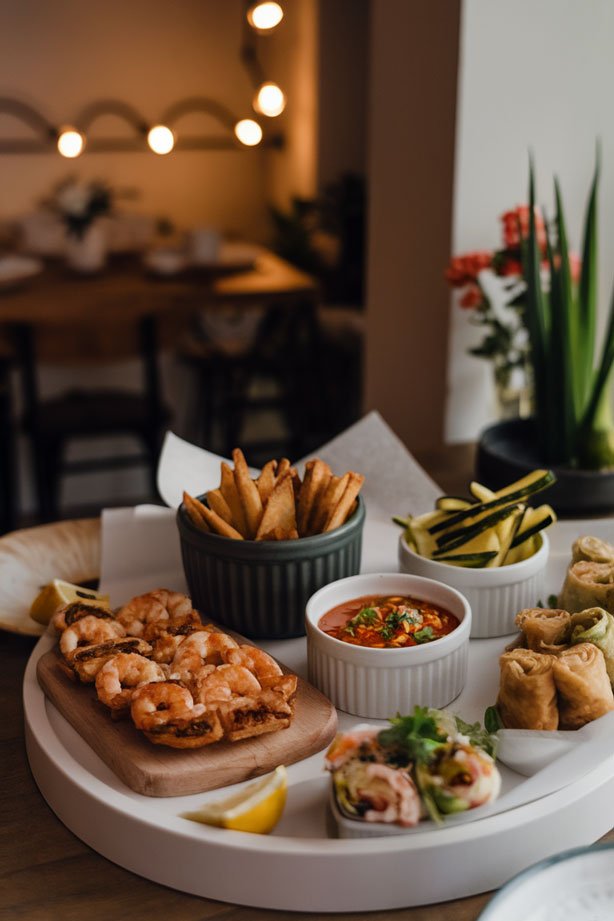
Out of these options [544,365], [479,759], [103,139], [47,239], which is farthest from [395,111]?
[103,139]

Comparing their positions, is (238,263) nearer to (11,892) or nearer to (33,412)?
(33,412)


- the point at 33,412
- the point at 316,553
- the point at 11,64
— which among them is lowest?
the point at 33,412

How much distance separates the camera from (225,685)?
0.94 metres

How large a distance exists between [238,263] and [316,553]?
10.0ft

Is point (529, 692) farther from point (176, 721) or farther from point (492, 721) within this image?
point (176, 721)

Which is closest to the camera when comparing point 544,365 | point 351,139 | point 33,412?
point 544,365

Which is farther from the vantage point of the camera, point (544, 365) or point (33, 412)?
point (33, 412)

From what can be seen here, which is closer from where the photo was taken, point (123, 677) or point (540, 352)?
point (123, 677)

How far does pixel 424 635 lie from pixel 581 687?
0.16m

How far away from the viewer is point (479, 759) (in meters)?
0.82

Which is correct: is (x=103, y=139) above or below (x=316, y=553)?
above

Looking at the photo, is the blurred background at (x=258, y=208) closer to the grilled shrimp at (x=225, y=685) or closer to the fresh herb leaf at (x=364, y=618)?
the fresh herb leaf at (x=364, y=618)

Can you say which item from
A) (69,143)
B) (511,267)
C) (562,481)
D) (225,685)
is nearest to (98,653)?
(225,685)

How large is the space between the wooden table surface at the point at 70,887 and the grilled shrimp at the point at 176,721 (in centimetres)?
12
